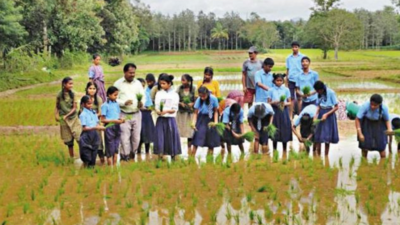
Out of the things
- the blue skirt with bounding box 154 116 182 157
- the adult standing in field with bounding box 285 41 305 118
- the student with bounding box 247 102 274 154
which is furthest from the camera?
the adult standing in field with bounding box 285 41 305 118

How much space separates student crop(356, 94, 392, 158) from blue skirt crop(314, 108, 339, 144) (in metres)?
0.45

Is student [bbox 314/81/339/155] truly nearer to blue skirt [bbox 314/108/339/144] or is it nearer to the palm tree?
blue skirt [bbox 314/108/339/144]

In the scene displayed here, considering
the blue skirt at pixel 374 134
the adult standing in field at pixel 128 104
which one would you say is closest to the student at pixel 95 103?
the adult standing in field at pixel 128 104

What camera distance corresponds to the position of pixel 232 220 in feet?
17.3

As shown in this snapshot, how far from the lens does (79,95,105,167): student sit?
7.62 metres

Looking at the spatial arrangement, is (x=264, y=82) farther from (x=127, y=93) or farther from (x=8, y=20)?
(x=8, y=20)

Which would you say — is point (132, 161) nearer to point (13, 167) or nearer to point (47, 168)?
point (47, 168)

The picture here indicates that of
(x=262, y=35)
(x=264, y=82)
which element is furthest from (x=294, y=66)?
(x=262, y=35)

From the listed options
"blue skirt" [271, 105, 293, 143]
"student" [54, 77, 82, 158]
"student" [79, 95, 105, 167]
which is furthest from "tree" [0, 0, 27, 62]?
"blue skirt" [271, 105, 293, 143]

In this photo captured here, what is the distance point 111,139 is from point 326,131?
3221 mm

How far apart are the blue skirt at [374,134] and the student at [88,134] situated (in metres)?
3.78

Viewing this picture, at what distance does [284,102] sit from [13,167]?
429cm

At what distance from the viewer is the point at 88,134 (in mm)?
7656

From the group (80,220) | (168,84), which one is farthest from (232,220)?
(168,84)
